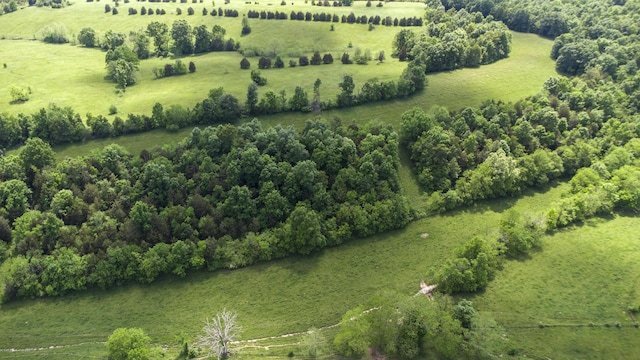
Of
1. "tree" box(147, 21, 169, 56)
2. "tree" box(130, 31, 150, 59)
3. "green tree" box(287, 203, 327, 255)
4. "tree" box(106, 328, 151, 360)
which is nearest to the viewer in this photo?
"tree" box(106, 328, 151, 360)

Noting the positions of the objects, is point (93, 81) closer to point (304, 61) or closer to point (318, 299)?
point (304, 61)

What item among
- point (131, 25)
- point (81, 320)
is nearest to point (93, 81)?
point (131, 25)

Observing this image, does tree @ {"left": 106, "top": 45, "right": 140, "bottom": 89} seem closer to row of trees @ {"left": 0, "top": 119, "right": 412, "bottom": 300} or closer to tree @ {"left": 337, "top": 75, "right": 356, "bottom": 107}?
row of trees @ {"left": 0, "top": 119, "right": 412, "bottom": 300}

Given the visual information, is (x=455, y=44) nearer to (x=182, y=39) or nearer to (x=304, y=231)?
(x=304, y=231)

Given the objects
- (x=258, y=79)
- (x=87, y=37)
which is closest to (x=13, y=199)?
(x=258, y=79)

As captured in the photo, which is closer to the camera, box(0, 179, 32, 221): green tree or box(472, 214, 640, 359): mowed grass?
box(472, 214, 640, 359): mowed grass

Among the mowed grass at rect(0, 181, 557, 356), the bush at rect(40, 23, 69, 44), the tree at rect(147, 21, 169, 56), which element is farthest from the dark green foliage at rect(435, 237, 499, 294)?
the bush at rect(40, 23, 69, 44)

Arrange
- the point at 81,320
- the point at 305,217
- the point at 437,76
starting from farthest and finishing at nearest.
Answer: the point at 437,76, the point at 305,217, the point at 81,320
